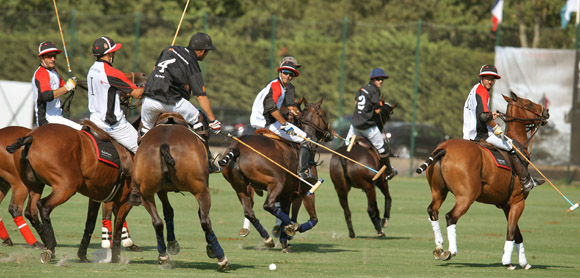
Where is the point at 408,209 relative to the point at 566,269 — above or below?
below

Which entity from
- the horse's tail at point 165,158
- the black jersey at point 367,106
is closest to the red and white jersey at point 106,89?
the horse's tail at point 165,158

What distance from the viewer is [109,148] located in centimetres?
984

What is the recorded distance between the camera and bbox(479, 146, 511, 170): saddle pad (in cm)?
1107

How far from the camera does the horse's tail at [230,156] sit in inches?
457

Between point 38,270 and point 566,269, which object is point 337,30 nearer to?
point 566,269

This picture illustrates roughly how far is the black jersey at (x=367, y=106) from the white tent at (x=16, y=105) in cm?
1346

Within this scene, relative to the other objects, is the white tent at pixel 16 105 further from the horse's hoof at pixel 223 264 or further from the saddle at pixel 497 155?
the horse's hoof at pixel 223 264

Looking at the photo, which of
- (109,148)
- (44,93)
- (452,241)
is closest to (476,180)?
(452,241)

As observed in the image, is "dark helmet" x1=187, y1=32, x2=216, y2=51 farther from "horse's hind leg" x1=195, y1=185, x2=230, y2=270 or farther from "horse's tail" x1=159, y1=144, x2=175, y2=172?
"horse's hind leg" x1=195, y1=185, x2=230, y2=270

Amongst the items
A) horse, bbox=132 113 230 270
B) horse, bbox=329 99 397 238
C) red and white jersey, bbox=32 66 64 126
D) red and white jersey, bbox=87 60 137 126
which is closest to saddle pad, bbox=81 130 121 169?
red and white jersey, bbox=87 60 137 126

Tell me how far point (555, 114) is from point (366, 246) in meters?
14.9

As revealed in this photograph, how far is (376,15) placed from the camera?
43750 mm

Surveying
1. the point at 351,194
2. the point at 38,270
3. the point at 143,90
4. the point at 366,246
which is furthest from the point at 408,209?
the point at 38,270

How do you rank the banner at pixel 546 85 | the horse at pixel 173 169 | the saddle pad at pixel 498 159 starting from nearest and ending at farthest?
the horse at pixel 173 169 < the saddle pad at pixel 498 159 < the banner at pixel 546 85
